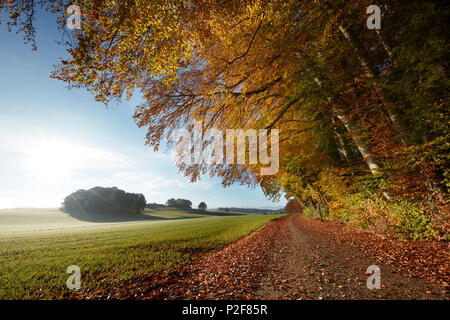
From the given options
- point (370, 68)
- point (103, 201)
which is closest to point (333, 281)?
point (370, 68)

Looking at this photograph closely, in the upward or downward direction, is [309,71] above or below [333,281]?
above

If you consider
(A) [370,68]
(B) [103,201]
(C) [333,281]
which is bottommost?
(B) [103,201]

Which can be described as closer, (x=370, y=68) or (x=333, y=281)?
(x=333, y=281)

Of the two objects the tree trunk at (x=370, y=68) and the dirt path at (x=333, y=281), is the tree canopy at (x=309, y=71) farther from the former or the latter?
the dirt path at (x=333, y=281)

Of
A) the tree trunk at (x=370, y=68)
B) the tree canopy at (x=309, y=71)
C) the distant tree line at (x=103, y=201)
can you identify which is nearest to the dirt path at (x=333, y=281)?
the tree canopy at (x=309, y=71)

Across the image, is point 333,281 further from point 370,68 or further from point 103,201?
point 103,201

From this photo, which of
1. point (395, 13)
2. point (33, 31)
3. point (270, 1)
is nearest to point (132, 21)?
point (33, 31)

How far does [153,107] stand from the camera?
24.0 ft

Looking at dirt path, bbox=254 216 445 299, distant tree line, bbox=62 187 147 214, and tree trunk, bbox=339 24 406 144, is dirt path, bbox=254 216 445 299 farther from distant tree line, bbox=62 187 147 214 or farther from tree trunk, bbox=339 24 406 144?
distant tree line, bbox=62 187 147 214

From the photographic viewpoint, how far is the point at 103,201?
78625 millimetres

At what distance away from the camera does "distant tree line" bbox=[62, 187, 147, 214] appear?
7244cm

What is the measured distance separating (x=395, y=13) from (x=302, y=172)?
1382 centimetres

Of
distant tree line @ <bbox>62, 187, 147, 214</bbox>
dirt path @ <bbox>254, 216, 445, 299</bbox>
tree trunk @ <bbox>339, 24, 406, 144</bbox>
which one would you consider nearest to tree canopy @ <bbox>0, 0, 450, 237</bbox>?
tree trunk @ <bbox>339, 24, 406, 144</bbox>

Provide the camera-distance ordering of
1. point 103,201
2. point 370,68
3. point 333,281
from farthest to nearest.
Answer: point 103,201 → point 370,68 → point 333,281
